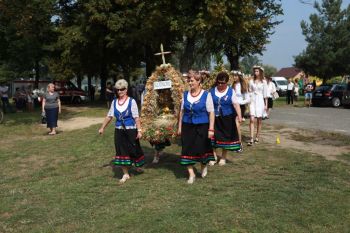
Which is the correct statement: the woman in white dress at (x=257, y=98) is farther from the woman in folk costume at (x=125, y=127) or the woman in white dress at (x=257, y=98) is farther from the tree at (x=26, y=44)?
the tree at (x=26, y=44)

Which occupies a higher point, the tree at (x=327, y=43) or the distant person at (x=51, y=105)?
the tree at (x=327, y=43)

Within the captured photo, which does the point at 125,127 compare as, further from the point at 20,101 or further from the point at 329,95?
the point at 329,95

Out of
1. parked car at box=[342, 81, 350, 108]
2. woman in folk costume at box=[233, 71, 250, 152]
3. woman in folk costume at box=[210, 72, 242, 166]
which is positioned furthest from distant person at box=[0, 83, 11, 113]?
parked car at box=[342, 81, 350, 108]

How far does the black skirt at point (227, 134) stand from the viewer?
8.99 metres

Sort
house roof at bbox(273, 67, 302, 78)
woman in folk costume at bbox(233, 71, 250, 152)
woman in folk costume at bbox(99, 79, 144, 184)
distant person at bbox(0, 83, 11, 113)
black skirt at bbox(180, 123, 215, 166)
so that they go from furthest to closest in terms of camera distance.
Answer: house roof at bbox(273, 67, 302, 78), distant person at bbox(0, 83, 11, 113), woman in folk costume at bbox(233, 71, 250, 152), woman in folk costume at bbox(99, 79, 144, 184), black skirt at bbox(180, 123, 215, 166)

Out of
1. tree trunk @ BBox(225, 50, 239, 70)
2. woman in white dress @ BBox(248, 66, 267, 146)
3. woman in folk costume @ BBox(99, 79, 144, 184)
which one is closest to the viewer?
woman in folk costume @ BBox(99, 79, 144, 184)

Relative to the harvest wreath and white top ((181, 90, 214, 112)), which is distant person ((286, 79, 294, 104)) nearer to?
the harvest wreath

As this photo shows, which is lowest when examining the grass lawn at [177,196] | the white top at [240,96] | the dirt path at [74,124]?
the grass lawn at [177,196]

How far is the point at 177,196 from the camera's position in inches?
274

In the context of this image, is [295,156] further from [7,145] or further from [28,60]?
[28,60]

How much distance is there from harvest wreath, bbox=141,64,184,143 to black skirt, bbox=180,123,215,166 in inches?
47.0

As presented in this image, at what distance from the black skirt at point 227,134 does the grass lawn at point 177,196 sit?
0.45 meters

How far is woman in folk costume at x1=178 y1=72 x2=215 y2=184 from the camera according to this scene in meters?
7.70

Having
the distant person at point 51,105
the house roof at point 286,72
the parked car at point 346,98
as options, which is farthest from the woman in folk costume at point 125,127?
the house roof at point 286,72
